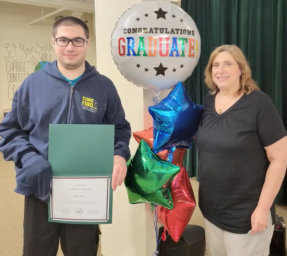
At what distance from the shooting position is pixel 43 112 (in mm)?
1348

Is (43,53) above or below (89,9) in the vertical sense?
below

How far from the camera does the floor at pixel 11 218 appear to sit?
2535mm

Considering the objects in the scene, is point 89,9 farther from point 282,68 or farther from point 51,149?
point 51,149

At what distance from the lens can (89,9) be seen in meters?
5.86

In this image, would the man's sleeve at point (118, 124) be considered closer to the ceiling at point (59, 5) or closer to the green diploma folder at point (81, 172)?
the green diploma folder at point (81, 172)

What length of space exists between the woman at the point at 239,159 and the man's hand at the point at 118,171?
36cm

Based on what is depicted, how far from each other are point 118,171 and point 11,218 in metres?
2.22

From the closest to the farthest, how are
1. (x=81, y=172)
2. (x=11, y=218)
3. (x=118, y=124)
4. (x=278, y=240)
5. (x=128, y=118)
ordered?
1. (x=81, y=172)
2. (x=118, y=124)
3. (x=128, y=118)
4. (x=278, y=240)
5. (x=11, y=218)

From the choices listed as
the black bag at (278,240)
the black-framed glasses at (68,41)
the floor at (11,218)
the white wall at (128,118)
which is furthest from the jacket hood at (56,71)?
the black bag at (278,240)

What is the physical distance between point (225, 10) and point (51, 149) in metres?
2.68

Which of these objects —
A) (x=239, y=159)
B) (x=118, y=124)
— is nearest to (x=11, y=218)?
(x=118, y=124)

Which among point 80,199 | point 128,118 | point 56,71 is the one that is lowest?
point 80,199

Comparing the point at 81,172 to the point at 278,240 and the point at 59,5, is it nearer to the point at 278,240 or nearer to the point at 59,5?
the point at 278,240

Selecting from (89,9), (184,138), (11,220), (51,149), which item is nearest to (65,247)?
(51,149)
